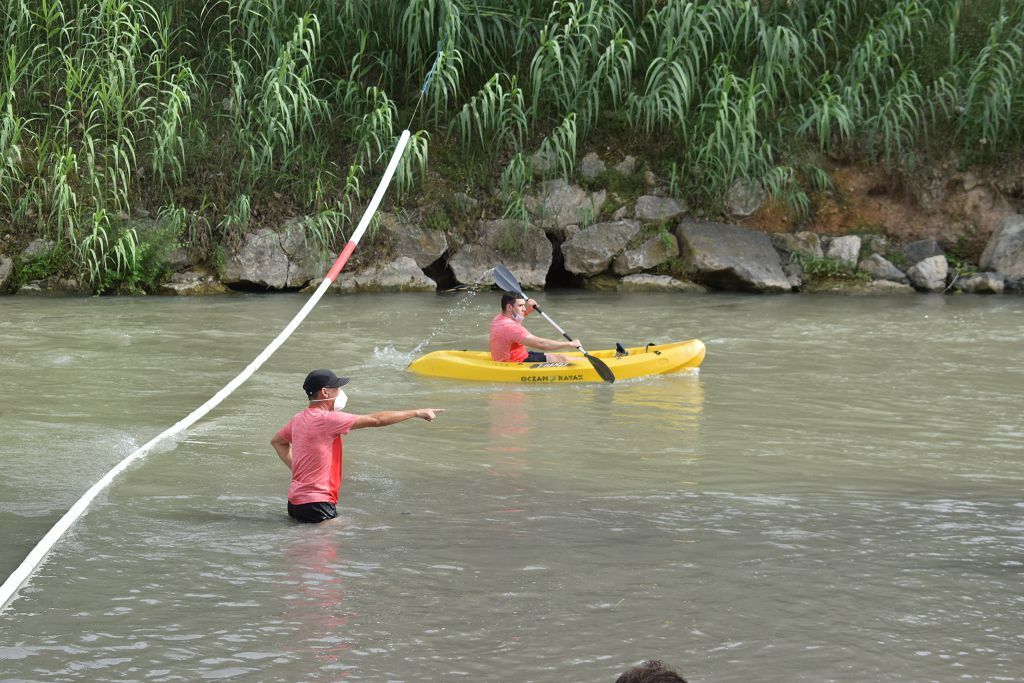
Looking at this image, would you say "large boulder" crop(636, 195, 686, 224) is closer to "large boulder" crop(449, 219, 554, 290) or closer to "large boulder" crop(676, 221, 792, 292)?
"large boulder" crop(676, 221, 792, 292)

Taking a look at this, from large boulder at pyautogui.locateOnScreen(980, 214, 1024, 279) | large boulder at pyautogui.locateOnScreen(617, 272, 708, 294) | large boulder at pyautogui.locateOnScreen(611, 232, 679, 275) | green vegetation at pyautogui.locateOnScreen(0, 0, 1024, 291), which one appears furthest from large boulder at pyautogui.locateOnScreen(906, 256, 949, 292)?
large boulder at pyautogui.locateOnScreen(611, 232, 679, 275)

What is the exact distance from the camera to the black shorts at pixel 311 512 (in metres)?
5.30

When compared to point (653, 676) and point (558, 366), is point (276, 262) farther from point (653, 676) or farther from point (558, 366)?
point (653, 676)

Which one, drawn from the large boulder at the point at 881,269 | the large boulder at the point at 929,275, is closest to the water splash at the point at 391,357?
the large boulder at the point at 881,269

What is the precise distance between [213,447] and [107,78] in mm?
8440

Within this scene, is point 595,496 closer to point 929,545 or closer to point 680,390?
point 929,545

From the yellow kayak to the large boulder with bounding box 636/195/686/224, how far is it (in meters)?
5.70

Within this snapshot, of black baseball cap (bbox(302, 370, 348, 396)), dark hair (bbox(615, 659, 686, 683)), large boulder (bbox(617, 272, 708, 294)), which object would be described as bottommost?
dark hair (bbox(615, 659, 686, 683))

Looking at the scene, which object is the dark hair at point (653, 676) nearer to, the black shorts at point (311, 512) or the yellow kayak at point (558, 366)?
the black shorts at point (311, 512)

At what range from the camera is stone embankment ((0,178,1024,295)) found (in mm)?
14289

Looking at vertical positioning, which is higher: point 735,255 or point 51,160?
point 51,160

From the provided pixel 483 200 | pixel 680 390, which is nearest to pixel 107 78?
pixel 483 200

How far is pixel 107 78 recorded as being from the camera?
1399 cm

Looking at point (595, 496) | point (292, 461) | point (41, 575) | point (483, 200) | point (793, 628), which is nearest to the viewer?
point (793, 628)
